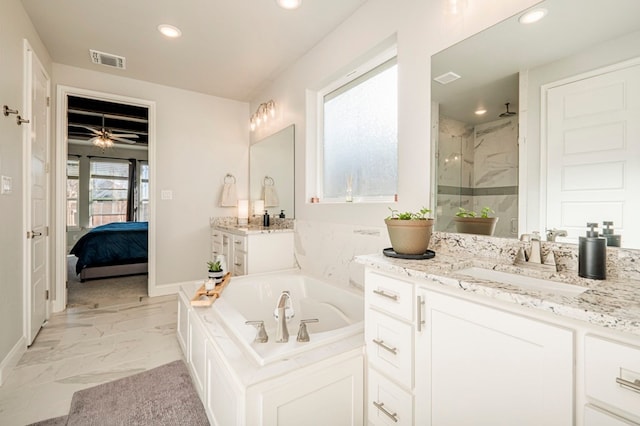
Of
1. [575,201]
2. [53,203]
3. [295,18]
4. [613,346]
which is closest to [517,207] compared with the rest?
[575,201]

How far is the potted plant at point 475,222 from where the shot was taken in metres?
1.42

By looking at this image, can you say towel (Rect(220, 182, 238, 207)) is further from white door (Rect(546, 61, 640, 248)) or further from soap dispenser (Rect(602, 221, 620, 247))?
soap dispenser (Rect(602, 221, 620, 247))

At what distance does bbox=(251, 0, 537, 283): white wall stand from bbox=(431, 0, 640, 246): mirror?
82mm

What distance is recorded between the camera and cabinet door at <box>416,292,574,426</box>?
0.76 m

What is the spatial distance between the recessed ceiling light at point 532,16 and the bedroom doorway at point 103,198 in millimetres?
3691

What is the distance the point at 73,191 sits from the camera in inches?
260

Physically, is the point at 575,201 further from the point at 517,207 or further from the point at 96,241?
the point at 96,241

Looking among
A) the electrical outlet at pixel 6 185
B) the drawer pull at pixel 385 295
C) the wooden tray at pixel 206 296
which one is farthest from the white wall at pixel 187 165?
the drawer pull at pixel 385 295

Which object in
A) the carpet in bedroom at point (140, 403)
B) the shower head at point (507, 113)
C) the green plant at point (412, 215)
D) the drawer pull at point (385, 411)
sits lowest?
the carpet in bedroom at point (140, 403)

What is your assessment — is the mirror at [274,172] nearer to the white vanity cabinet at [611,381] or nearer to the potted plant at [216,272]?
the potted plant at [216,272]

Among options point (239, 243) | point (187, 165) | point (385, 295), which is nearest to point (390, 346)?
point (385, 295)

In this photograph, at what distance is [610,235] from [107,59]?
410 cm

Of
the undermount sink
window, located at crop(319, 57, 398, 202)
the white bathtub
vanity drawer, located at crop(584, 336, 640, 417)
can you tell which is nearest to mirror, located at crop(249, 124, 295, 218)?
window, located at crop(319, 57, 398, 202)

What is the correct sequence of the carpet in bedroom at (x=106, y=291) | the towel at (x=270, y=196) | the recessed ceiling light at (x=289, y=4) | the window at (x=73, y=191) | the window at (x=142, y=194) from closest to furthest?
the recessed ceiling light at (x=289, y=4) → the carpet in bedroom at (x=106, y=291) → the towel at (x=270, y=196) → the window at (x=73, y=191) → the window at (x=142, y=194)
